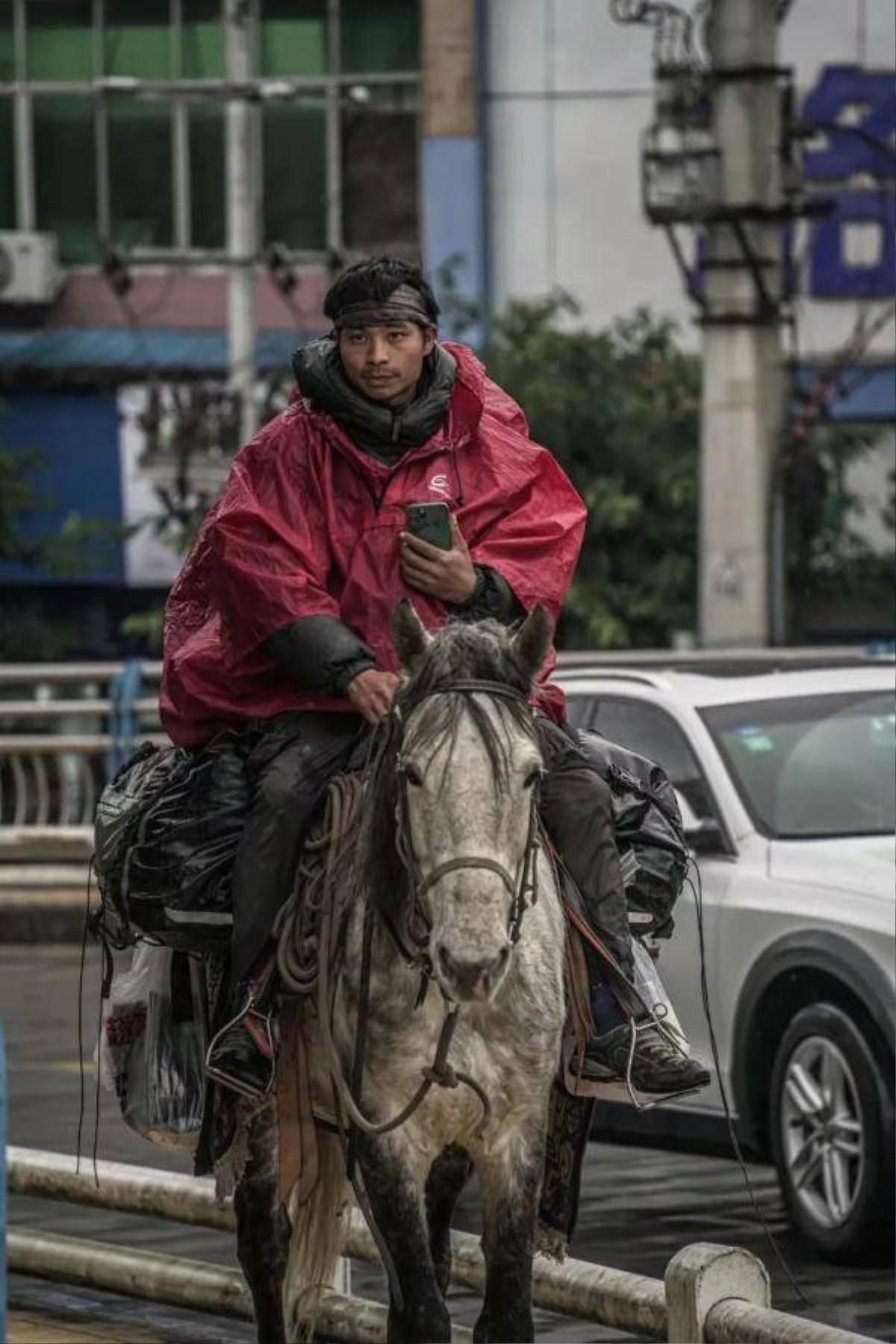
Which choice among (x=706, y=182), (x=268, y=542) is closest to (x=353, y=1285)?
(x=268, y=542)

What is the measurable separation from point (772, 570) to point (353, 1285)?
55.2ft

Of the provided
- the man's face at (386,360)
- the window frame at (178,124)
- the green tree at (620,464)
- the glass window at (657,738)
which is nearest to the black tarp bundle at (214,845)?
the man's face at (386,360)

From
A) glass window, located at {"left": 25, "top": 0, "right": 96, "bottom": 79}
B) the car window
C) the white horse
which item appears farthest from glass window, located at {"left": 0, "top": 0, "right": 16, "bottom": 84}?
the white horse

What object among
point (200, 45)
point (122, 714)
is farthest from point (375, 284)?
point (200, 45)

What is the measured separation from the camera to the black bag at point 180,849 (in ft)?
25.7

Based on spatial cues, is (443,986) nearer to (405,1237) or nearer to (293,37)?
(405,1237)

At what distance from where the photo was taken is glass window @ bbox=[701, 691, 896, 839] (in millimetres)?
11852

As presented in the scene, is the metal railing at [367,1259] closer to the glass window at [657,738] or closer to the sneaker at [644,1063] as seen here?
the sneaker at [644,1063]

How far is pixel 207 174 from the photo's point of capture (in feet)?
139

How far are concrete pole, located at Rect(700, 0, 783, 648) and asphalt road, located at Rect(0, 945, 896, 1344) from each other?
11.4 metres

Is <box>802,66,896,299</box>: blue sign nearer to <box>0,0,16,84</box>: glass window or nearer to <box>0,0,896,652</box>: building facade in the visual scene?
<box>0,0,896,652</box>: building facade

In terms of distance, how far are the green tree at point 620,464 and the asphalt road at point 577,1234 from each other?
16891 millimetres

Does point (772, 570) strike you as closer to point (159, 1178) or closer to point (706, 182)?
point (706, 182)

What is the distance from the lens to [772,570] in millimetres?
27047
